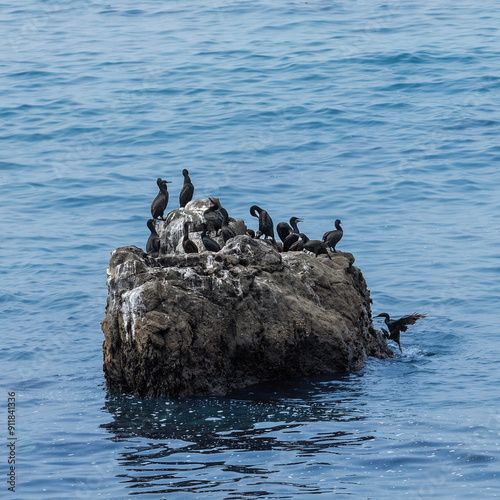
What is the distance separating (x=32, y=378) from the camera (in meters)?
17.8

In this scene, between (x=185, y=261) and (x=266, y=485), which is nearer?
(x=266, y=485)

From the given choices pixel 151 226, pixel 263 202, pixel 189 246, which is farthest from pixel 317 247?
pixel 263 202

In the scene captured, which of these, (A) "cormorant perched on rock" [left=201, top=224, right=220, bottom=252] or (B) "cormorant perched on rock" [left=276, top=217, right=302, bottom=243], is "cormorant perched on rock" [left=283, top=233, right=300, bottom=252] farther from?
(A) "cormorant perched on rock" [left=201, top=224, right=220, bottom=252]

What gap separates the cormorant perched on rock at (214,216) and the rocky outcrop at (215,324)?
1436 millimetres

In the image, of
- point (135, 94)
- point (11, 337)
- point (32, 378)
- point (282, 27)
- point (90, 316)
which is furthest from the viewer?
point (282, 27)

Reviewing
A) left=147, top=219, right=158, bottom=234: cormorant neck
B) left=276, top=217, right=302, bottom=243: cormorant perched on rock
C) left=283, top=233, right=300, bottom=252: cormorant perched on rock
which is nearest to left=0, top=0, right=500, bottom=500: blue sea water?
left=283, top=233, right=300, bottom=252: cormorant perched on rock

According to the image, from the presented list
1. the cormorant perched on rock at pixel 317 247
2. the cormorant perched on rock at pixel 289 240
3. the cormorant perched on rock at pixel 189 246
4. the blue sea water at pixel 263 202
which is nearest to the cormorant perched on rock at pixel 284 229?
the cormorant perched on rock at pixel 289 240

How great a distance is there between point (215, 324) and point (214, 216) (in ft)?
9.92

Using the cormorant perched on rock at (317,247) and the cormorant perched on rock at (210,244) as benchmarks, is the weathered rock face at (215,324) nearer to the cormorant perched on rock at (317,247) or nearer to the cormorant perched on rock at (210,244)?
the cormorant perched on rock at (210,244)

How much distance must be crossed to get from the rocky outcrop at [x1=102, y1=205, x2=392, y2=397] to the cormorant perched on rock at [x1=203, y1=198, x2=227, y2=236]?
4.71ft

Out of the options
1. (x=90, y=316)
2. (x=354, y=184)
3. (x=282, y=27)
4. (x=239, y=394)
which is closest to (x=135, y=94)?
(x=282, y=27)

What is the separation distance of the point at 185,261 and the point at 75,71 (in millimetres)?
27497

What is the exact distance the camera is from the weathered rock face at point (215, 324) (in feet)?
50.2

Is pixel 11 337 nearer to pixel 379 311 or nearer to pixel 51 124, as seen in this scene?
pixel 379 311
